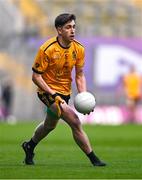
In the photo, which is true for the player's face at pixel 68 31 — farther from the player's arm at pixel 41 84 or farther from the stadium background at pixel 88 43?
the stadium background at pixel 88 43

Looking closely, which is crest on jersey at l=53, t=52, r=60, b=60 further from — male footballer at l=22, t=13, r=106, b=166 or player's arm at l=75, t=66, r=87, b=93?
player's arm at l=75, t=66, r=87, b=93

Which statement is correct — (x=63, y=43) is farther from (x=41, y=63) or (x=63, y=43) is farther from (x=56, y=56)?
(x=41, y=63)

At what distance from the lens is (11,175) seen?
10.8 m

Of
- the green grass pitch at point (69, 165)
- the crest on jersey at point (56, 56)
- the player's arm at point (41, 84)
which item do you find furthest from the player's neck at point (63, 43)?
the green grass pitch at point (69, 165)

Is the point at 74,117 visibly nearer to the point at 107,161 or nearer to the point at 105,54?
the point at 107,161

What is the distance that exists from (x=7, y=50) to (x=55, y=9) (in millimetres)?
4131

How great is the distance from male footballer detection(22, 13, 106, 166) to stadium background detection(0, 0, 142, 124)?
2281 centimetres

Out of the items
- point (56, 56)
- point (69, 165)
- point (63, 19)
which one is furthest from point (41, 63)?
point (69, 165)

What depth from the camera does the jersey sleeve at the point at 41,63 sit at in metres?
12.2

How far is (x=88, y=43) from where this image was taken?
122 feet

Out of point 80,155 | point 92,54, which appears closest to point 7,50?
point 92,54

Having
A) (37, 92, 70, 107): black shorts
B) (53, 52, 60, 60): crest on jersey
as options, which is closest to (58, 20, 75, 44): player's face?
(53, 52, 60, 60): crest on jersey

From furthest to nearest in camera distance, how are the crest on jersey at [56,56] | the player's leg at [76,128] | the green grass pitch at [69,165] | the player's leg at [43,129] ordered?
the player's leg at [43,129]
the crest on jersey at [56,56]
the player's leg at [76,128]
the green grass pitch at [69,165]

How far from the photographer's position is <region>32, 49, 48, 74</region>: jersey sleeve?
39.9 feet
